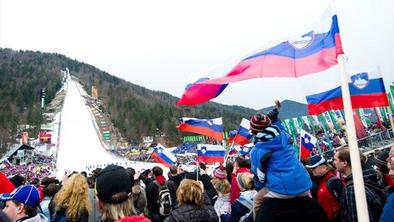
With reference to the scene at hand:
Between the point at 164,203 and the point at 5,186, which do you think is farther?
the point at 164,203

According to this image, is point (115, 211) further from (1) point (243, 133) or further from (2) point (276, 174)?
(1) point (243, 133)

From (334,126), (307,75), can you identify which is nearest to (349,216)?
(307,75)

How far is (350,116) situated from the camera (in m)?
2.62

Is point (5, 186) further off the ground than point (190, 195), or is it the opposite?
point (5, 186)

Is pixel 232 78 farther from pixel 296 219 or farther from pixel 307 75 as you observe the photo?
pixel 296 219

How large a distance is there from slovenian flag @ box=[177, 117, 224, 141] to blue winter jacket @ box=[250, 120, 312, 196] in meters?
8.47

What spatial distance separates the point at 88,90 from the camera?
494 ft

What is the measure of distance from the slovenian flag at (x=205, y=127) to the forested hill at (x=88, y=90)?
89.3 meters

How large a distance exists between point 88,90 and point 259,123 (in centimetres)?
15450

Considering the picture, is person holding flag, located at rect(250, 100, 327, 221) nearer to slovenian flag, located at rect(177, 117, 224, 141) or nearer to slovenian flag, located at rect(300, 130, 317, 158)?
slovenian flag, located at rect(300, 130, 317, 158)

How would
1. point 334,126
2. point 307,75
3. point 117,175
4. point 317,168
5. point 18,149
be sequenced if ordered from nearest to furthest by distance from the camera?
point 117,175, point 307,75, point 317,168, point 334,126, point 18,149

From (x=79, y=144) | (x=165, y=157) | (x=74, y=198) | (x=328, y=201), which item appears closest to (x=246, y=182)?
(x=328, y=201)

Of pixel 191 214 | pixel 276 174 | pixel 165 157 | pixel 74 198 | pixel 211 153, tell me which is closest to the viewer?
pixel 276 174

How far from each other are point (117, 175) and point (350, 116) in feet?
6.13
